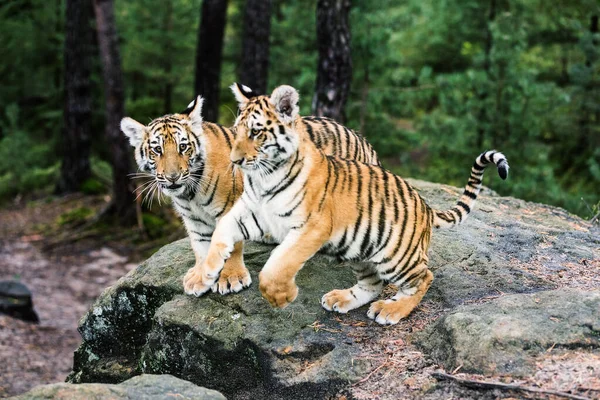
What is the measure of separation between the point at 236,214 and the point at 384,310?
4.18 feet

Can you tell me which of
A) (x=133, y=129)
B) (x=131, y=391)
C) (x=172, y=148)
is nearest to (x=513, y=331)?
(x=131, y=391)

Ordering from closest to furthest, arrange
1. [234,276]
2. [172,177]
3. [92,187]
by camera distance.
→ [172,177], [234,276], [92,187]

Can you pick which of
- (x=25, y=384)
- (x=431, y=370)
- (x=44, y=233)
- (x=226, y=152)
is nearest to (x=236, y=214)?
(x=226, y=152)

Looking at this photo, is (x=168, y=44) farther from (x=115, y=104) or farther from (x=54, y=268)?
(x=54, y=268)

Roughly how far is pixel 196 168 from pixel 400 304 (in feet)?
5.95

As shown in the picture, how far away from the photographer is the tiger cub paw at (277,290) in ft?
14.1

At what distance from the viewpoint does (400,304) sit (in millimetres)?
4680

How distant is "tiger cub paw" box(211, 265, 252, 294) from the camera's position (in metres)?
4.95

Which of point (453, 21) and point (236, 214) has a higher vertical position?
point (453, 21)

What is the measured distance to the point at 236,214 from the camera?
177 inches

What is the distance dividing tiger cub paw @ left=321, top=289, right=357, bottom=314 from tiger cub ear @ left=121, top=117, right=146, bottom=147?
72.7 inches

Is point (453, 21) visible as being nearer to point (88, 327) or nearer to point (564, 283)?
point (564, 283)

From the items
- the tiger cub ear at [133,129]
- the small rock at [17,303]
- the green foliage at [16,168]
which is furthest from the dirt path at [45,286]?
the tiger cub ear at [133,129]

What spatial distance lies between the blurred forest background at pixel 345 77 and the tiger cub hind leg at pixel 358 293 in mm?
3877
